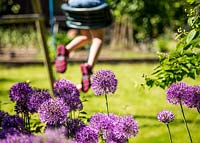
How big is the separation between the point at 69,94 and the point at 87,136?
334mm

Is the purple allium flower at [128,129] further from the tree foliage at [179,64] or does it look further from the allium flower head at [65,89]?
the tree foliage at [179,64]

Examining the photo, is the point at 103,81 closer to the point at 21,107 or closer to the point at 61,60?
the point at 21,107

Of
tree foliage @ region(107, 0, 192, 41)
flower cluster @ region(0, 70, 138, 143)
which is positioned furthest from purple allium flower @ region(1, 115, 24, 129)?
tree foliage @ region(107, 0, 192, 41)

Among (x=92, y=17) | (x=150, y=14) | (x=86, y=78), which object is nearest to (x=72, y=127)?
(x=86, y=78)

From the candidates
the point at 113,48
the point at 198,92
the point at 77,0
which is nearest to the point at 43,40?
the point at 77,0

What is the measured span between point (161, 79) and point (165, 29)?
9.08m

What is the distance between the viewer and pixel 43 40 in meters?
4.60

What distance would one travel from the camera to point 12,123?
1.79 metres

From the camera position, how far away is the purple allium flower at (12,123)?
5.87 feet

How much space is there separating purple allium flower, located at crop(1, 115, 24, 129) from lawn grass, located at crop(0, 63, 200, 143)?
1.44 feet

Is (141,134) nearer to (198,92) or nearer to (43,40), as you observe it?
(43,40)

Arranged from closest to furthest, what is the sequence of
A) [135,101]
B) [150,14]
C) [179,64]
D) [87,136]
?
[87,136] → [179,64] → [135,101] → [150,14]

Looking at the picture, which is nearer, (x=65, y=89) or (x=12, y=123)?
(x=12, y=123)

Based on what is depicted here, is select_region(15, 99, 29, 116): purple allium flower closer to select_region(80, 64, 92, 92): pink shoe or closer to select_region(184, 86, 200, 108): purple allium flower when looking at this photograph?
select_region(184, 86, 200, 108): purple allium flower
